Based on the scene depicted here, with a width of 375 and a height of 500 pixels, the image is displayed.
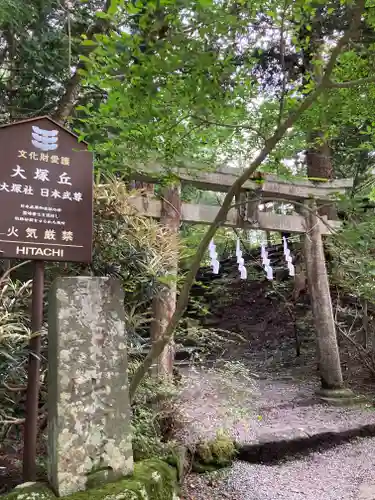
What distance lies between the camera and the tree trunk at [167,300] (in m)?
3.76

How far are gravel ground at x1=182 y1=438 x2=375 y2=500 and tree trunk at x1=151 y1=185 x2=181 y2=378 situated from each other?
0.97 metres

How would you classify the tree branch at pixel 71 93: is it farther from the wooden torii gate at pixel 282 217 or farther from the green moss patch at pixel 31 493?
the green moss patch at pixel 31 493

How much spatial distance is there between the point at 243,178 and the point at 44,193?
1.25 m

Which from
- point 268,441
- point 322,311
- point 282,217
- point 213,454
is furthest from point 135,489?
point 282,217

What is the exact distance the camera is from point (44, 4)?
4941 mm

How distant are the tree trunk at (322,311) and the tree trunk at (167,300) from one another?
82.5 inches

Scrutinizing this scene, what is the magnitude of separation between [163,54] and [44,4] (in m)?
4.30

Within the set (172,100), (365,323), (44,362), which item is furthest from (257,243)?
(172,100)

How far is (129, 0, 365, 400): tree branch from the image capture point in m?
1.84

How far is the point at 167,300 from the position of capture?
4203mm

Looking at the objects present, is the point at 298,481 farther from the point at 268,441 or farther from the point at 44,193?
the point at 44,193

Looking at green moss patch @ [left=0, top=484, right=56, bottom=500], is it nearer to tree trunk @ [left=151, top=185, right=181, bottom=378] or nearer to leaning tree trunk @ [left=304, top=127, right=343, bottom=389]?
tree trunk @ [left=151, top=185, right=181, bottom=378]

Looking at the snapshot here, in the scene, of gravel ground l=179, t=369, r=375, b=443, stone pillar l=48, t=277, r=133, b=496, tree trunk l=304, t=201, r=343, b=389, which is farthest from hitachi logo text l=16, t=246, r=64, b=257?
tree trunk l=304, t=201, r=343, b=389

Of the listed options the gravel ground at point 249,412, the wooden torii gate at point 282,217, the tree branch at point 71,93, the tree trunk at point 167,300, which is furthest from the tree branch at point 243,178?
the tree branch at point 71,93
